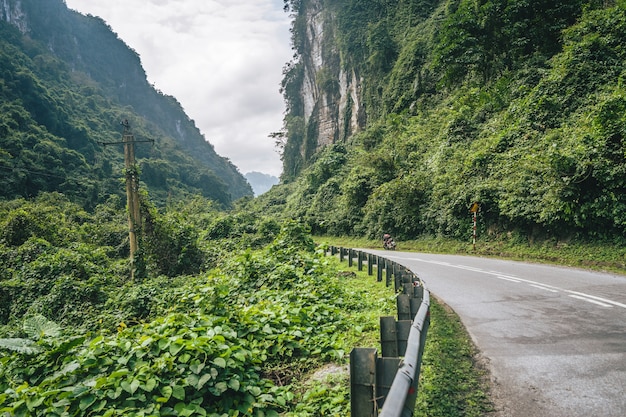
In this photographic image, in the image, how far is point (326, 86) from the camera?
6284cm

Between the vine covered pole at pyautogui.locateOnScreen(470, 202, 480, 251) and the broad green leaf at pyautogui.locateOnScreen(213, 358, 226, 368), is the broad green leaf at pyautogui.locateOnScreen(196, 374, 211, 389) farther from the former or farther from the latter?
the vine covered pole at pyautogui.locateOnScreen(470, 202, 480, 251)

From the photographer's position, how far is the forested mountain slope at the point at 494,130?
12.4 metres

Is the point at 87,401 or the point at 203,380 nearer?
the point at 87,401

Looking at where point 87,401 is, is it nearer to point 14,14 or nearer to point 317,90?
point 317,90

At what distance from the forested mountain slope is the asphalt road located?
4063 millimetres

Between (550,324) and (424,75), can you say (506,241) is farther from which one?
(424,75)

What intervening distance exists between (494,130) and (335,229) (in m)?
15.6

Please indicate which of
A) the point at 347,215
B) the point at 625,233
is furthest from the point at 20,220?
the point at 625,233

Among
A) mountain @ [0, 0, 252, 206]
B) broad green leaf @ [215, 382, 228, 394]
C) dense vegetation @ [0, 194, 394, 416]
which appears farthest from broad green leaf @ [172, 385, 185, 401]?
mountain @ [0, 0, 252, 206]

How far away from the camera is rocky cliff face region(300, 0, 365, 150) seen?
54.8 meters

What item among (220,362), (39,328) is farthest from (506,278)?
(39,328)

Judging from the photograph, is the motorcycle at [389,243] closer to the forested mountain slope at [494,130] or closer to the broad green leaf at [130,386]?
the forested mountain slope at [494,130]

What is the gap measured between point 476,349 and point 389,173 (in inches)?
892

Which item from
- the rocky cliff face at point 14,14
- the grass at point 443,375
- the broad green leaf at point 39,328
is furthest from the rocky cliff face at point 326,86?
the rocky cliff face at point 14,14
